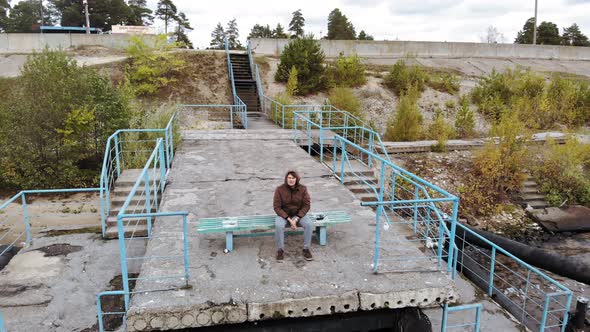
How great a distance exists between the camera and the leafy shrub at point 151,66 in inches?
811

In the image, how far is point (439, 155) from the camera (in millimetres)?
15414

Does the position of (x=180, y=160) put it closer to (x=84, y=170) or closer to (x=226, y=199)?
(x=226, y=199)

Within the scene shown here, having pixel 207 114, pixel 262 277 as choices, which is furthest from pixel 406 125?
pixel 262 277

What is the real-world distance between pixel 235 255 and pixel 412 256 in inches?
95.3

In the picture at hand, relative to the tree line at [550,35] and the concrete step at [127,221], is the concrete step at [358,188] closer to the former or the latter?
the concrete step at [127,221]

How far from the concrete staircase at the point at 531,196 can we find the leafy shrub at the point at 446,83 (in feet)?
32.4

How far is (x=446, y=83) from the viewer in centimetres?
2347

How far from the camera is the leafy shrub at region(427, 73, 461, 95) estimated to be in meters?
23.4

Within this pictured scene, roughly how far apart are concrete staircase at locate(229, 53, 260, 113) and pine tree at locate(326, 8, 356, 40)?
99.0 feet

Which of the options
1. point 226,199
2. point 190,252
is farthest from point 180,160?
point 190,252

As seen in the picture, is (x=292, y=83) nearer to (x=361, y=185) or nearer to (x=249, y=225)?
(x=361, y=185)

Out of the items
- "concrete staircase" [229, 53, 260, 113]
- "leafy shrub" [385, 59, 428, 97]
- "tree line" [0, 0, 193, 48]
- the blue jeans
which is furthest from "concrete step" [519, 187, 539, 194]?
"tree line" [0, 0, 193, 48]

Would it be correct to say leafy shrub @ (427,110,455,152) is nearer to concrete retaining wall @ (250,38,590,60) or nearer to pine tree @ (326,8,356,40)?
concrete retaining wall @ (250,38,590,60)

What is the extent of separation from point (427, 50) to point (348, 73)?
375 inches
